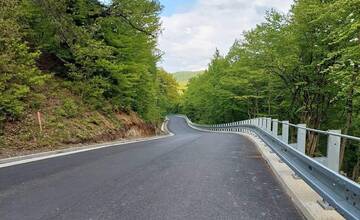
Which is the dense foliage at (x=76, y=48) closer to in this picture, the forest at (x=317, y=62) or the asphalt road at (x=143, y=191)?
the asphalt road at (x=143, y=191)

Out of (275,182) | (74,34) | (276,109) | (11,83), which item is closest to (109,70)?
(74,34)

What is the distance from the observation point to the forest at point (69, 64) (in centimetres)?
1480

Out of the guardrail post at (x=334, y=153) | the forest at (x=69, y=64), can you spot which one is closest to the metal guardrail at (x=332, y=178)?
the guardrail post at (x=334, y=153)

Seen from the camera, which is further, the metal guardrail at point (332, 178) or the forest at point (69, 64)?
the forest at point (69, 64)

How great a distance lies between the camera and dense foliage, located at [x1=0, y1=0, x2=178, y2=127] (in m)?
14.9

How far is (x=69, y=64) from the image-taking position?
2173 centimetres

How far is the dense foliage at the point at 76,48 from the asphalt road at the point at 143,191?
648cm

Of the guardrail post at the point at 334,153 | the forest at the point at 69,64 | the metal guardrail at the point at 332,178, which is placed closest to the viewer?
the metal guardrail at the point at 332,178

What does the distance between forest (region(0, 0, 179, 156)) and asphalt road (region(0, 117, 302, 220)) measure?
5.69 meters

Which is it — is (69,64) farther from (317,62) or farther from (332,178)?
(332,178)

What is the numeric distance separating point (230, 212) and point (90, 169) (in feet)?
15.5

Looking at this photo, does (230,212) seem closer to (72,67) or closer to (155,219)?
(155,219)

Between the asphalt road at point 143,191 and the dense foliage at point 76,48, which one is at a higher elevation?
the dense foliage at point 76,48

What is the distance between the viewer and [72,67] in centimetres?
2180
